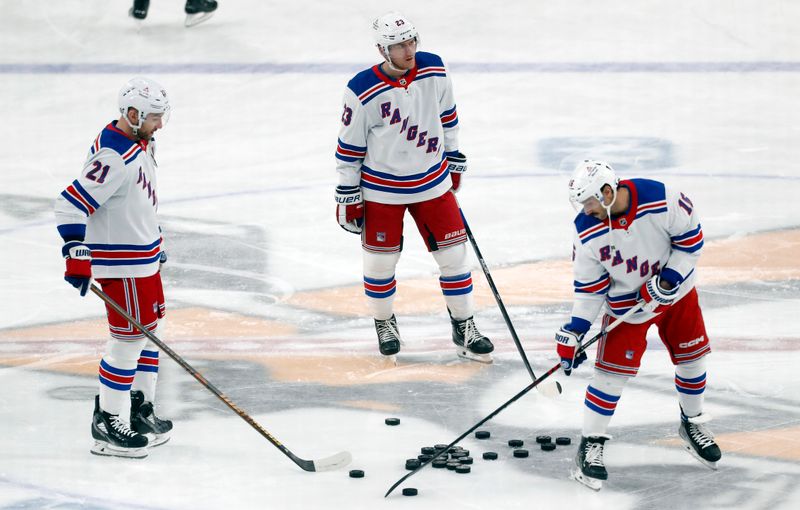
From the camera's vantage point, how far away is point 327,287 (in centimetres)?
618

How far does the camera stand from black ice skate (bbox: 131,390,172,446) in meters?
4.66

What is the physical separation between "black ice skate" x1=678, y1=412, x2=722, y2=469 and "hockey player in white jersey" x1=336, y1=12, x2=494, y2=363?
3.50 ft

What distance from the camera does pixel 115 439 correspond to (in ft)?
14.8

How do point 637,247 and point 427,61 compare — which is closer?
point 637,247

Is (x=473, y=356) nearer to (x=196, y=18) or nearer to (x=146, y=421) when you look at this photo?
(x=146, y=421)

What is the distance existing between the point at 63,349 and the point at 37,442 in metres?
0.90

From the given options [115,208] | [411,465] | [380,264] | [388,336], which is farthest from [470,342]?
[115,208]

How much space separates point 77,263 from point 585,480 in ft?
5.54

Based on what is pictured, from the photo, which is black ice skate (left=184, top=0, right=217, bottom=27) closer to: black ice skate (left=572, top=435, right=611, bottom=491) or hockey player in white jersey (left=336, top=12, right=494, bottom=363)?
hockey player in white jersey (left=336, top=12, right=494, bottom=363)

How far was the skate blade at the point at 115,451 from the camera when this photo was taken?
451 centimetres

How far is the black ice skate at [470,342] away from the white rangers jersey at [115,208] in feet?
4.42

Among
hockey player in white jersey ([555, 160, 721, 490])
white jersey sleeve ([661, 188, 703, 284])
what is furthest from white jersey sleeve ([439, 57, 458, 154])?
white jersey sleeve ([661, 188, 703, 284])

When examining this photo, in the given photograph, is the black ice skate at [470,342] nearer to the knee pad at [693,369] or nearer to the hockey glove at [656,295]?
the knee pad at [693,369]

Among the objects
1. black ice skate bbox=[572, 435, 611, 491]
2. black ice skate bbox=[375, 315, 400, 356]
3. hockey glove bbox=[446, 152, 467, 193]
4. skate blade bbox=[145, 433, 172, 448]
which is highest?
hockey glove bbox=[446, 152, 467, 193]
